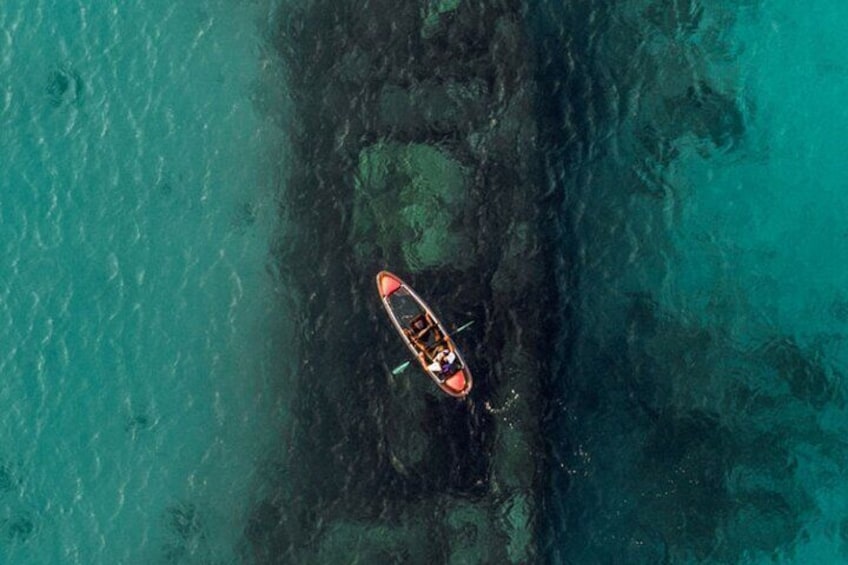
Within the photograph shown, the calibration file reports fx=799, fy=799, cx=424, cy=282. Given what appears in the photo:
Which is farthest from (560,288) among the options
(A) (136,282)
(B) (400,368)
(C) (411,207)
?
(A) (136,282)

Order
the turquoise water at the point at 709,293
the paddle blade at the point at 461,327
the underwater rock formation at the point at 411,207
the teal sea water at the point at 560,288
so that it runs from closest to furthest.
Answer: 1. the turquoise water at the point at 709,293
2. the teal sea water at the point at 560,288
3. the paddle blade at the point at 461,327
4. the underwater rock formation at the point at 411,207

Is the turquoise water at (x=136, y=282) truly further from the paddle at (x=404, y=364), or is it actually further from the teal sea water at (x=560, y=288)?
the paddle at (x=404, y=364)

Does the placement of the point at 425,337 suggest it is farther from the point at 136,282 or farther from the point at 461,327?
the point at 136,282

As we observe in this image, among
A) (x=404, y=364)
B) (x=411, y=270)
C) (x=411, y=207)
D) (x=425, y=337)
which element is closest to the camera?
(x=425, y=337)

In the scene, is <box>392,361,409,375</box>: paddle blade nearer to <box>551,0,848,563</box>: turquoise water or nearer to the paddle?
the paddle

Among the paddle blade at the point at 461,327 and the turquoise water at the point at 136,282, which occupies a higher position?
the turquoise water at the point at 136,282

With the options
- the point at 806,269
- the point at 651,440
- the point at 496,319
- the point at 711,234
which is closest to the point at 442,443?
the point at 496,319

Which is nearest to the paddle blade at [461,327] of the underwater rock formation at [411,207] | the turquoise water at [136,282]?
the underwater rock formation at [411,207]

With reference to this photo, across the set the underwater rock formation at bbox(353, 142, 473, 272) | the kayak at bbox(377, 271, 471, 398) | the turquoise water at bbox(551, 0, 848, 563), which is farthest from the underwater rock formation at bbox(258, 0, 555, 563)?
the turquoise water at bbox(551, 0, 848, 563)
